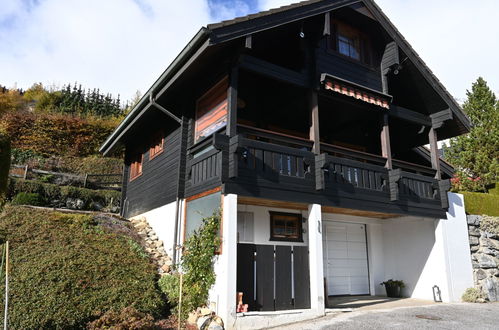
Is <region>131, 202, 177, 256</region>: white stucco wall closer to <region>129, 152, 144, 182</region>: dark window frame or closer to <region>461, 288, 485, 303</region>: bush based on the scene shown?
<region>129, 152, 144, 182</region>: dark window frame

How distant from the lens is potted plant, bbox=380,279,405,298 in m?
12.0

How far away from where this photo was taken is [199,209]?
363 inches

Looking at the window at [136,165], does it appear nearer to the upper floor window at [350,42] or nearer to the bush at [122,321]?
the upper floor window at [350,42]

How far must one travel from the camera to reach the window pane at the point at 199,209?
8.39 meters

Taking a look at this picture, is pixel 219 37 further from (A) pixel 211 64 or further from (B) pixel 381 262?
A: (B) pixel 381 262

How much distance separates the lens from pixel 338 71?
424 inches

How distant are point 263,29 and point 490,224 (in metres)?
10.2

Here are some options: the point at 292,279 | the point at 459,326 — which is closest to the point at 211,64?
the point at 292,279

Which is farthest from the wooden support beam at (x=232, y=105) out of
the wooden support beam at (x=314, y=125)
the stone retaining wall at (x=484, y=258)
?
the stone retaining wall at (x=484, y=258)

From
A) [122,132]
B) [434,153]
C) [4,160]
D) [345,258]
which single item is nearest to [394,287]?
[345,258]

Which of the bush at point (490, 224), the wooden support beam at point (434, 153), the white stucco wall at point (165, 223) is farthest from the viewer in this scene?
the bush at point (490, 224)

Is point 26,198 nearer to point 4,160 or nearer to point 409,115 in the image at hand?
point 4,160

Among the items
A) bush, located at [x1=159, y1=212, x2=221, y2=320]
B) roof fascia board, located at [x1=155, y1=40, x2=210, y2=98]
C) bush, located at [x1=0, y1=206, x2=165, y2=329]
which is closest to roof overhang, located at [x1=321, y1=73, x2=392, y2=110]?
roof fascia board, located at [x1=155, y1=40, x2=210, y2=98]

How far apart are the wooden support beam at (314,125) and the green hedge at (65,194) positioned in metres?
11.8
